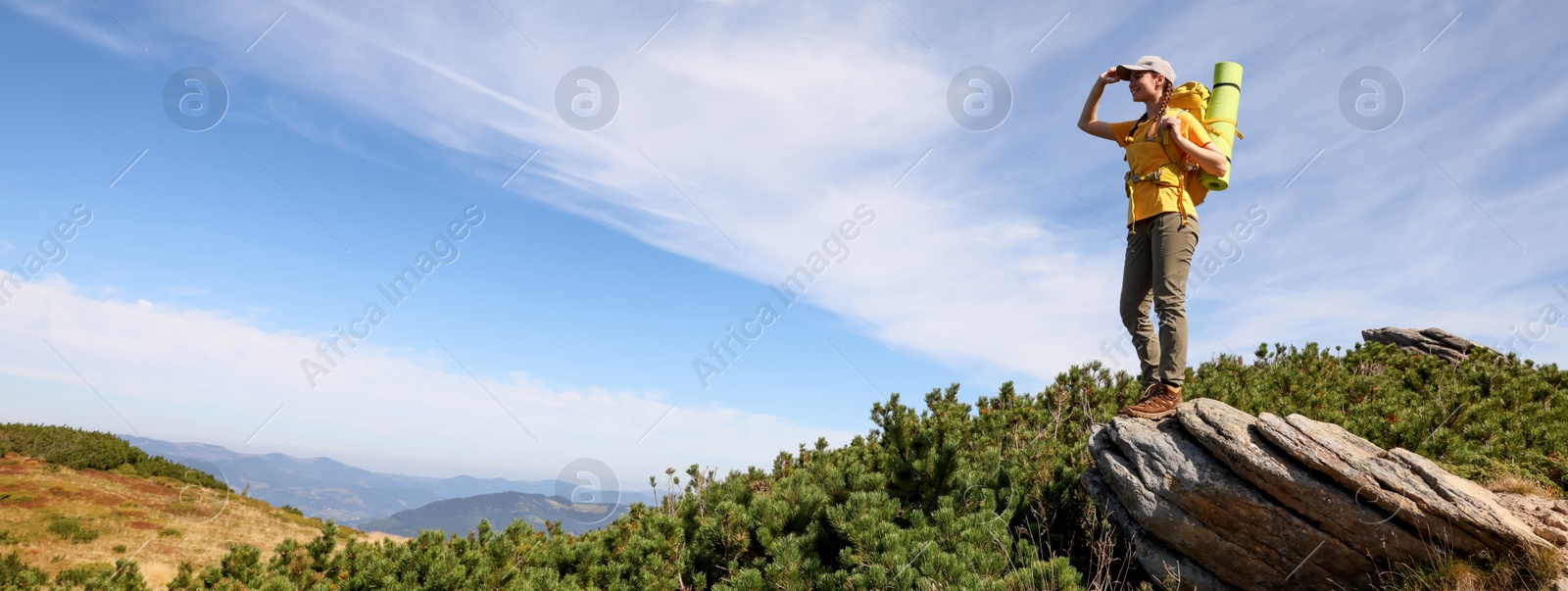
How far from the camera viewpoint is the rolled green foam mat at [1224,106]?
5742mm

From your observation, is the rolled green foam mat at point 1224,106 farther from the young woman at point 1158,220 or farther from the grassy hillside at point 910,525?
the grassy hillside at point 910,525

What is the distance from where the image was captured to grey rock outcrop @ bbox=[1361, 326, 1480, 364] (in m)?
17.2

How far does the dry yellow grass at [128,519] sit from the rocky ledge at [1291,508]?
20232 millimetres

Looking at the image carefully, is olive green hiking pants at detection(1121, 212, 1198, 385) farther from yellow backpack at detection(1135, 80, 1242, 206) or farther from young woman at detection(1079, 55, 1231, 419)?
yellow backpack at detection(1135, 80, 1242, 206)

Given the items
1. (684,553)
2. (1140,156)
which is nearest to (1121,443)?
(1140,156)

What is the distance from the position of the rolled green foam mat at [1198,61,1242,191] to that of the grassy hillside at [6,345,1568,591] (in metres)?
2.96

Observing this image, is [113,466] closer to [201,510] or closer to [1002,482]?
[201,510]

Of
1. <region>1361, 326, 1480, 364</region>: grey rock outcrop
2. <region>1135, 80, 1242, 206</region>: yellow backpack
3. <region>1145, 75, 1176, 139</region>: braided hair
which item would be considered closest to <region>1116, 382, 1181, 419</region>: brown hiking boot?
<region>1135, 80, 1242, 206</region>: yellow backpack

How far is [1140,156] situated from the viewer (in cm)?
608

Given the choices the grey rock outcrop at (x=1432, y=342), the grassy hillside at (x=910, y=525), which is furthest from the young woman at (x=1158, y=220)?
the grey rock outcrop at (x=1432, y=342)

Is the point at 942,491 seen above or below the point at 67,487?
below

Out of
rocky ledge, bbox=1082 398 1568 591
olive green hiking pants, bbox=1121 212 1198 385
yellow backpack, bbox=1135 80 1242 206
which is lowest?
rocky ledge, bbox=1082 398 1568 591

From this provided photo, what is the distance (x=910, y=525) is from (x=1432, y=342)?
19.8 meters

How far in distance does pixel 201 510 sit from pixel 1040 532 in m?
34.9
